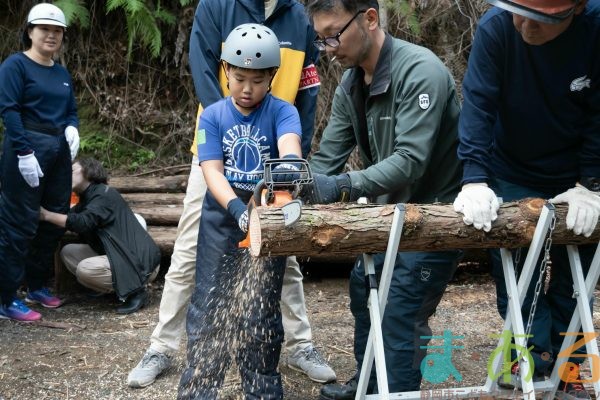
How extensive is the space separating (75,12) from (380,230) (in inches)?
224

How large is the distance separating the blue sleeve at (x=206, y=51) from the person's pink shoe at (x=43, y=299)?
9.19ft

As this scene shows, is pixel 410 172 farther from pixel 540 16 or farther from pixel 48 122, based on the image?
pixel 48 122

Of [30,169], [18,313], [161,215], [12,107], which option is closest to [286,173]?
[30,169]

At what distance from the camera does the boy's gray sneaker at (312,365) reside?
4.20 m

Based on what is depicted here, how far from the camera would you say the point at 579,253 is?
342 cm

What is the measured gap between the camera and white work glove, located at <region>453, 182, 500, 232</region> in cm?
296

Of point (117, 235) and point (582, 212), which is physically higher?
point (582, 212)

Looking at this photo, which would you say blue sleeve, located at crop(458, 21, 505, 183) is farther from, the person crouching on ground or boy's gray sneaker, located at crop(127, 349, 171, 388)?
the person crouching on ground

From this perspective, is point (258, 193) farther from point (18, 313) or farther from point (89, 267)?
point (18, 313)

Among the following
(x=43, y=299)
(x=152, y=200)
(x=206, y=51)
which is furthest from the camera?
(x=152, y=200)

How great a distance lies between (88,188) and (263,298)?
121 inches

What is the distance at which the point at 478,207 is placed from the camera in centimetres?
296

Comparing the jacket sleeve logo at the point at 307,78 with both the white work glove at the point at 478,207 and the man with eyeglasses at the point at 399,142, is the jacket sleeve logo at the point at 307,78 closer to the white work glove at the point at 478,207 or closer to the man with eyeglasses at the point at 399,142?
the man with eyeglasses at the point at 399,142

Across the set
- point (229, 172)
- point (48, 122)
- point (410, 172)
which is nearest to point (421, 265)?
point (410, 172)
